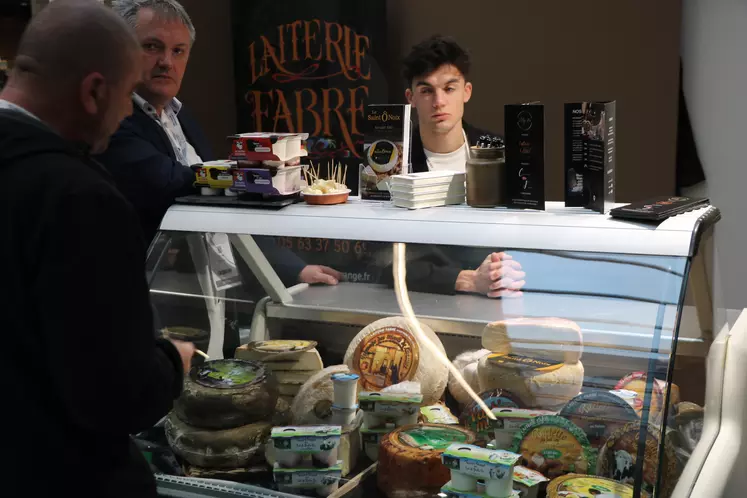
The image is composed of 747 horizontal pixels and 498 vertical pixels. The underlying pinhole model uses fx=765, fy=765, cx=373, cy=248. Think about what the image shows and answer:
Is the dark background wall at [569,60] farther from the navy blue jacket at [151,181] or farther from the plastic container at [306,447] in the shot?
the plastic container at [306,447]

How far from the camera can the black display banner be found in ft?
16.3

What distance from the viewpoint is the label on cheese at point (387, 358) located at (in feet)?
7.73

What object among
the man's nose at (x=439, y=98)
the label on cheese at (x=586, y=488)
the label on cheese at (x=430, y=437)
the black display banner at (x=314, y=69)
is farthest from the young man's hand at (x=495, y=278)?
the black display banner at (x=314, y=69)

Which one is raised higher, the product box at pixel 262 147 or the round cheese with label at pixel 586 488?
the product box at pixel 262 147

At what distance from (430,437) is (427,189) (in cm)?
73

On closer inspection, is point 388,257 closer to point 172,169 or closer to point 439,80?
point 172,169

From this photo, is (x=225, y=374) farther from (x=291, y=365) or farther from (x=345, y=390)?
(x=345, y=390)

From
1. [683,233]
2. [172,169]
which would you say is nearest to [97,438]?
[172,169]

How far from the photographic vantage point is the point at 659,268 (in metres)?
1.84

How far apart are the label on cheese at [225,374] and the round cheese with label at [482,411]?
67 cm

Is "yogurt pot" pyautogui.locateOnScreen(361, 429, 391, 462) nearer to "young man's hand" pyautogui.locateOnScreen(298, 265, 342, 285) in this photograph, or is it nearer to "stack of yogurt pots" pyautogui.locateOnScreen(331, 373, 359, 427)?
"stack of yogurt pots" pyautogui.locateOnScreen(331, 373, 359, 427)

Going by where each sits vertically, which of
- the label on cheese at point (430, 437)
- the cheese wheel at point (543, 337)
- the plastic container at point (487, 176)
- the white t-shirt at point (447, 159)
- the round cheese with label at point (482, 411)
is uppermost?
the white t-shirt at point (447, 159)

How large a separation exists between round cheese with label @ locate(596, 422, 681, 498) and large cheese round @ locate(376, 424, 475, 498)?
37 centimetres

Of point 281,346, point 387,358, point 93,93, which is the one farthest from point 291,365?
point 93,93
